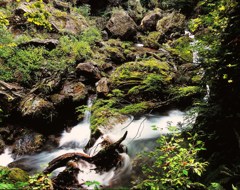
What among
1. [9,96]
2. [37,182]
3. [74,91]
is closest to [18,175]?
[37,182]

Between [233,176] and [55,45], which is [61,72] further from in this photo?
[233,176]

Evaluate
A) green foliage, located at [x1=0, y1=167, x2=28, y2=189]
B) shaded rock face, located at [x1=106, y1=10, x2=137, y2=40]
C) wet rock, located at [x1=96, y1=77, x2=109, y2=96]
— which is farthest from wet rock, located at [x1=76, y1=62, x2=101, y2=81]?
green foliage, located at [x1=0, y1=167, x2=28, y2=189]

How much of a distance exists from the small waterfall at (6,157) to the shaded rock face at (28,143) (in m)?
0.19

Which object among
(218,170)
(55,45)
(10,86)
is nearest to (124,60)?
(55,45)

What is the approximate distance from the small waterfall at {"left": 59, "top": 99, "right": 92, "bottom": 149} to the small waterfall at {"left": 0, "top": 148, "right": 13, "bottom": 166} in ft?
5.46

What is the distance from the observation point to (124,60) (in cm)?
1207

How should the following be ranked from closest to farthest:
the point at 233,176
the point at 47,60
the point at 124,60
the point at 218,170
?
the point at 233,176
the point at 218,170
the point at 47,60
the point at 124,60

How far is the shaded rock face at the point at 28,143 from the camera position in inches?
276

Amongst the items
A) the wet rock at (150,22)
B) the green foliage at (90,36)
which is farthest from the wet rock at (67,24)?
the wet rock at (150,22)

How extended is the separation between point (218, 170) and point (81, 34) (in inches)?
512

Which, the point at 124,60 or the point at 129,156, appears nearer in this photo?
the point at 129,156

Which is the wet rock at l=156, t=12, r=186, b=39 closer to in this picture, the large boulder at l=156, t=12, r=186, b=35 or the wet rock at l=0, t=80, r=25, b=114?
the large boulder at l=156, t=12, r=186, b=35

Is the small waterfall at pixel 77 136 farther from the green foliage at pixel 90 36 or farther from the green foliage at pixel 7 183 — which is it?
the green foliage at pixel 90 36

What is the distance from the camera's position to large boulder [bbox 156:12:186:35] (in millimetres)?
15078
